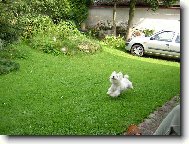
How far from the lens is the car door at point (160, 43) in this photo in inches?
109

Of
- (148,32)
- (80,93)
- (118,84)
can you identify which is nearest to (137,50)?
(148,32)

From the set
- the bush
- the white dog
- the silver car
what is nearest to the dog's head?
the white dog

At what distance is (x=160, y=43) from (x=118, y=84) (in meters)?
0.42

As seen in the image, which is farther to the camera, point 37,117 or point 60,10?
point 60,10

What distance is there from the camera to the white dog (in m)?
2.82

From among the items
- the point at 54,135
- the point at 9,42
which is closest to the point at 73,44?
the point at 9,42

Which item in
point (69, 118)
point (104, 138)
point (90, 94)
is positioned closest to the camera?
point (104, 138)

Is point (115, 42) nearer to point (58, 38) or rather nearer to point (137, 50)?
point (137, 50)

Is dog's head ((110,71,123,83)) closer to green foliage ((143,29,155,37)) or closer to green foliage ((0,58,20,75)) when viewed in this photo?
green foliage ((143,29,155,37))

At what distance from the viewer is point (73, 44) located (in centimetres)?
304

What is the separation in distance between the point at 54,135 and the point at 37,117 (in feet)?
0.77

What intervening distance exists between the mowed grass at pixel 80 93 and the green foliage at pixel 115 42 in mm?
46

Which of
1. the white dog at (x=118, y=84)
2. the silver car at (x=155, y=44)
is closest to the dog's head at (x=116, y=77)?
the white dog at (x=118, y=84)

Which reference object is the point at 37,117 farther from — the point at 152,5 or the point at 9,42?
the point at 152,5
